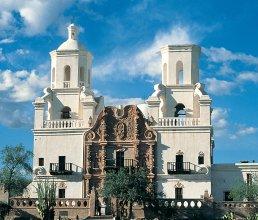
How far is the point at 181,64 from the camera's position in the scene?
58.2 metres

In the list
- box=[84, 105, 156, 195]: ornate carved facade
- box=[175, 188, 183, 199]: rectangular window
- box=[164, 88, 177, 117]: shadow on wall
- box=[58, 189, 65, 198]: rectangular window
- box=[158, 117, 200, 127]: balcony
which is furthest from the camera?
box=[164, 88, 177, 117]: shadow on wall

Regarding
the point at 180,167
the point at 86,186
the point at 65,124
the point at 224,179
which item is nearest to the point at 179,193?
the point at 180,167

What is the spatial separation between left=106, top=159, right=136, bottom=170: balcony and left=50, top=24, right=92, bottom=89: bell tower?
26.5 feet

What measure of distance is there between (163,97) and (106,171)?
823cm

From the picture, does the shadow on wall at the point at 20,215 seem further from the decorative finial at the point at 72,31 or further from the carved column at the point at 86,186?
the decorative finial at the point at 72,31

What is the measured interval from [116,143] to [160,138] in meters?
3.87

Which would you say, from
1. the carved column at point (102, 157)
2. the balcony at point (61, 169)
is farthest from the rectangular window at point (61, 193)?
the carved column at point (102, 157)

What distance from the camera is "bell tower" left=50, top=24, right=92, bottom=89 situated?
59.9 m

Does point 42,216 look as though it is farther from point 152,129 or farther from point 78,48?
point 78,48

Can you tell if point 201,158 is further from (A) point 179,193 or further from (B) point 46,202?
(B) point 46,202

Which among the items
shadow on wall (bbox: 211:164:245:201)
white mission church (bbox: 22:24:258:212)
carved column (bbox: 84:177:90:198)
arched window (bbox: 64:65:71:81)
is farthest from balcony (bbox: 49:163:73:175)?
shadow on wall (bbox: 211:164:245:201)

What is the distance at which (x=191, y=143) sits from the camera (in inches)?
2185

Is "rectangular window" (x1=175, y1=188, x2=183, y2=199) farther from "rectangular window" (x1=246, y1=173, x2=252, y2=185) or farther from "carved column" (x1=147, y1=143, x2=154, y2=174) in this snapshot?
"rectangular window" (x1=246, y1=173, x2=252, y2=185)

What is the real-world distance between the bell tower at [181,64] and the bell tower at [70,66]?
777 cm
